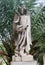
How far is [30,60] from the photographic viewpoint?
18.2 ft

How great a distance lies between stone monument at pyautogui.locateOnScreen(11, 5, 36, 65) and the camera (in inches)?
218

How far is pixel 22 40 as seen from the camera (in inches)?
223

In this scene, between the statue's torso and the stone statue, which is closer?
the stone statue

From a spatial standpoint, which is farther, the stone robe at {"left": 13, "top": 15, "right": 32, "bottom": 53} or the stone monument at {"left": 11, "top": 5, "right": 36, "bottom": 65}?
the stone robe at {"left": 13, "top": 15, "right": 32, "bottom": 53}

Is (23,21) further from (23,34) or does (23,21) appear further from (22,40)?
(22,40)

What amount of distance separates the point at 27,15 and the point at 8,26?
11.1 ft

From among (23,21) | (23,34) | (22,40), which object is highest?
(23,21)

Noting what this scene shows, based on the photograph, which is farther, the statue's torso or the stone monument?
the statue's torso

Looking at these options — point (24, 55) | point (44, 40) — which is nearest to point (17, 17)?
point (24, 55)

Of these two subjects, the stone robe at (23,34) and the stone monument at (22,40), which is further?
the stone robe at (23,34)

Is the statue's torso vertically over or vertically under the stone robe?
over

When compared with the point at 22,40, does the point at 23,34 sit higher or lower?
higher

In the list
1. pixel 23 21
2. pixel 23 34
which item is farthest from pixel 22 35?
pixel 23 21

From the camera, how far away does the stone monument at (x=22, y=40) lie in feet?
18.2
